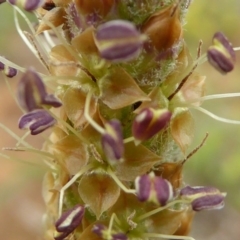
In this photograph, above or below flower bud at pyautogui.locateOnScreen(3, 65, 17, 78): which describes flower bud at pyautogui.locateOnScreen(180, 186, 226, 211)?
below

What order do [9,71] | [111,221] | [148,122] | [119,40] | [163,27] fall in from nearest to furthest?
[119,40], [148,122], [163,27], [111,221], [9,71]

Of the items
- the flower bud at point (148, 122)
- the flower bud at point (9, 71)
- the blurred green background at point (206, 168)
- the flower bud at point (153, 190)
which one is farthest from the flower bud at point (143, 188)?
the blurred green background at point (206, 168)

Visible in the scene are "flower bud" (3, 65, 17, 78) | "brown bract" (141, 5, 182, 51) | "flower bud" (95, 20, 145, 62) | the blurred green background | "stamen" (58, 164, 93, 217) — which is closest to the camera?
"flower bud" (95, 20, 145, 62)

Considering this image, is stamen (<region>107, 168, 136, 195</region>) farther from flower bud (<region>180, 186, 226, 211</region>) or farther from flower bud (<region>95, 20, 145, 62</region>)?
flower bud (<region>95, 20, 145, 62</region>)

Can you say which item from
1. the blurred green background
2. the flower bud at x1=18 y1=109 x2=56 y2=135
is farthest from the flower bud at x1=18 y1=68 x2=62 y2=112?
the blurred green background

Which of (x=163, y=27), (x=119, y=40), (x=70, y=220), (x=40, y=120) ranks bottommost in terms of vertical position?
(x=70, y=220)

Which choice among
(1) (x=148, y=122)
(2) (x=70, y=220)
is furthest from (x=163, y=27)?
(2) (x=70, y=220)

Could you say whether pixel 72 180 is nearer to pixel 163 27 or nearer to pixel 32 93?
pixel 32 93

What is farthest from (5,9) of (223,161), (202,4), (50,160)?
(50,160)
